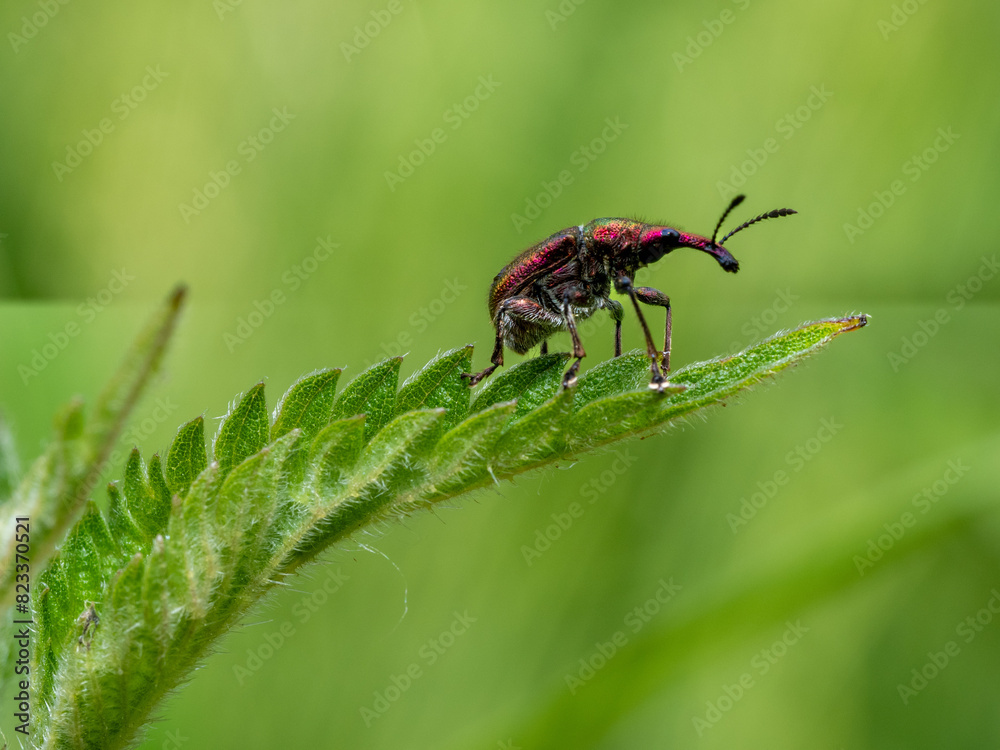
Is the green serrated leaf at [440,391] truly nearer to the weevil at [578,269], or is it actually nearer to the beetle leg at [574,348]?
the beetle leg at [574,348]

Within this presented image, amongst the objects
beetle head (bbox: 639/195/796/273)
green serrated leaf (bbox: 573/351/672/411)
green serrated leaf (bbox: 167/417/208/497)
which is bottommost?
green serrated leaf (bbox: 573/351/672/411)

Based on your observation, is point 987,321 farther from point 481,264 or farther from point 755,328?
point 481,264

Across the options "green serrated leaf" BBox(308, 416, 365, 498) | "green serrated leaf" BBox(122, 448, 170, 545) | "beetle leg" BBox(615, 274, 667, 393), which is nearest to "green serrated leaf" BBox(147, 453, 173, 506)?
"green serrated leaf" BBox(122, 448, 170, 545)

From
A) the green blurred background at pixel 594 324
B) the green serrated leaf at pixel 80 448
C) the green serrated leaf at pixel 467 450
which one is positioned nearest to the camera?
the green serrated leaf at pixel 80 448

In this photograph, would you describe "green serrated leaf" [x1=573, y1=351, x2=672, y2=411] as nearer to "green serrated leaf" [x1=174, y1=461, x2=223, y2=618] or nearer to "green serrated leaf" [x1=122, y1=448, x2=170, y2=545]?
"green serrated leaf" [x1=174, y1=461, x2=223, y2=618]

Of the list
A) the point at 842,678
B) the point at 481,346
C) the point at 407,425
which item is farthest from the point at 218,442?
the point at 842,678

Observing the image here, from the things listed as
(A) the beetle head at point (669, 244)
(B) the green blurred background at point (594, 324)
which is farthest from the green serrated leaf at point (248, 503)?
(B) the green blurred background at point (594, 324)
